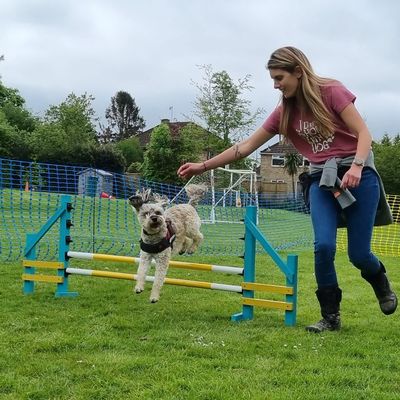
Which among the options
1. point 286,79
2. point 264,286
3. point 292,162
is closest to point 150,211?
point 264,286

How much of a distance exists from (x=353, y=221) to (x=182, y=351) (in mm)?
1560

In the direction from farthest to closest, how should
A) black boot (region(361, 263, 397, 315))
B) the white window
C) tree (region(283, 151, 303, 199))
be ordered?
the white window → tree (region(283, 151, 303, 199)) → black boot (region(361, 263, 397, 315))

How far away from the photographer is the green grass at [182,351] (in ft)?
10.4

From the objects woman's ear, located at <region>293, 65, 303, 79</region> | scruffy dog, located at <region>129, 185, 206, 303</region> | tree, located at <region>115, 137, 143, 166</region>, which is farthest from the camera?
tree, located at <region>115, 137, 143, 166</region>

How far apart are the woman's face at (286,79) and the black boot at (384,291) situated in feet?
5.03

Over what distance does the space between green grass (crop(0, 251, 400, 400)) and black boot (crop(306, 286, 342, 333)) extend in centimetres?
11

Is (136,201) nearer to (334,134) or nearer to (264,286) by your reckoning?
(264,286)

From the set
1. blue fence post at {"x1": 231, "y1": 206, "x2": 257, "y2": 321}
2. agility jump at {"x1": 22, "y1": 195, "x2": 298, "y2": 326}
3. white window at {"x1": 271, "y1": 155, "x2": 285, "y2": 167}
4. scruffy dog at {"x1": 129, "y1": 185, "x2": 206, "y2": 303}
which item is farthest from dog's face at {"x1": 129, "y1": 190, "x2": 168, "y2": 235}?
white window at {"x1": 271, "y1": 155, "x2": 285, "y2": 167}

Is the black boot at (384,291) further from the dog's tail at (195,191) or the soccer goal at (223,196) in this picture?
the soccer goal at (223,196)

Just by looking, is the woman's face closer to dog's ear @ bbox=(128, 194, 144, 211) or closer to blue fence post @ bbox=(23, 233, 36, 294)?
dog's ear @ bbox=(128, 194, 144, 211)

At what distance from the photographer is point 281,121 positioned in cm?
444

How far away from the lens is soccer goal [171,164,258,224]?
17.1 metres

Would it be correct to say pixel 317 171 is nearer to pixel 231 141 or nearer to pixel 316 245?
pixel 316 245

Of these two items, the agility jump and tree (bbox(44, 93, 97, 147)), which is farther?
tree (bbox(44, 93, 97, 147))
